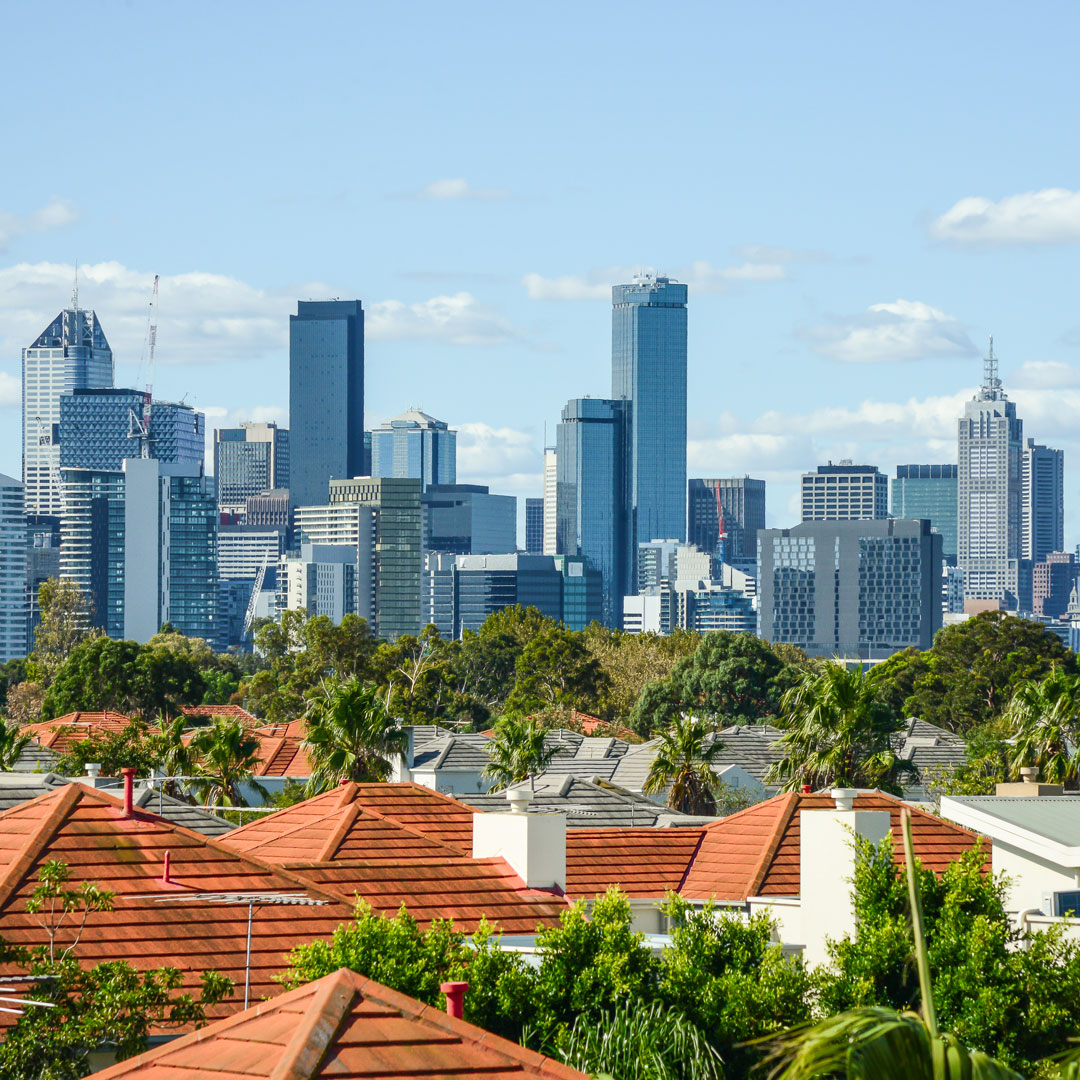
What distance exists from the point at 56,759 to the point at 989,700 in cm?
7675

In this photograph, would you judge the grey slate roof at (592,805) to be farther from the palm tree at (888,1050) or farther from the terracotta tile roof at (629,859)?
the palm tree at (888,1050)

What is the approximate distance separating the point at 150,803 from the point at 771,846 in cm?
1393

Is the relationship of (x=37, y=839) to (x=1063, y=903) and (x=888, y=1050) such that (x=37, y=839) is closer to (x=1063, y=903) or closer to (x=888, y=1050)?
(x=1063, y=903)

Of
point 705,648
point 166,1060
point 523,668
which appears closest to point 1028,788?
point 166,1060

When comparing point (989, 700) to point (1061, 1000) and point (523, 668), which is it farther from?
point (1061, 1000)

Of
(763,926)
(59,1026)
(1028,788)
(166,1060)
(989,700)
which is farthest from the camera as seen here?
(989,700)

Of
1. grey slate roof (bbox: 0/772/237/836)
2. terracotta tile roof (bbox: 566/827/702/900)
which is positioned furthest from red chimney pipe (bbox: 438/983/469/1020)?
grey slate roof (bbox: 0/772/237/836)

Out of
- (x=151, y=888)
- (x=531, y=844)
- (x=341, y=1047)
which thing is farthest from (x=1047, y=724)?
(x=341, y=1047)

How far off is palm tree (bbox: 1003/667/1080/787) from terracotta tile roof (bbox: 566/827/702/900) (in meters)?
17.1

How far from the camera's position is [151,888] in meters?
23.5

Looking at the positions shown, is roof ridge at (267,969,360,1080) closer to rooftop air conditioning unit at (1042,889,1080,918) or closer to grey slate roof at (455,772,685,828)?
rooftop air conditioning unit at (1042,889,1080,918)

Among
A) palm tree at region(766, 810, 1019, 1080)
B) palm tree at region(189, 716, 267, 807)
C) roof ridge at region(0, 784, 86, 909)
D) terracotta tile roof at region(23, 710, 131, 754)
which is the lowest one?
terracotta tile roof at region(23, 710, 131, 754)

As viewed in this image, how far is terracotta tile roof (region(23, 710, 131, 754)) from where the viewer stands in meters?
88.0

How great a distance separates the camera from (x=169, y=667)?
446 ft
